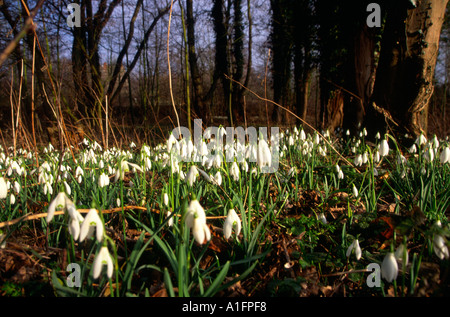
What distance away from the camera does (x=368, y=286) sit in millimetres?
1331

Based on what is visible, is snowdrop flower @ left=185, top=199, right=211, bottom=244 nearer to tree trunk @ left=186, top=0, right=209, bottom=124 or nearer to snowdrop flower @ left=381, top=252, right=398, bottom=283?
snowdrop flower @ left=381, top=252, right=398, bottom=283

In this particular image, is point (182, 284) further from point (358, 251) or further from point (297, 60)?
point (297, 60)

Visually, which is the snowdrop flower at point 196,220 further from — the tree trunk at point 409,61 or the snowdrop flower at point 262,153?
the tree trunk at point 409,61

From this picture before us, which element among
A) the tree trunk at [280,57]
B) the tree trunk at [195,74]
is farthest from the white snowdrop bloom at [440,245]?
the tree trunk at [280,57]

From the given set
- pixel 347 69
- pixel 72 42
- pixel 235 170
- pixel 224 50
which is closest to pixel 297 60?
pixel 224 50

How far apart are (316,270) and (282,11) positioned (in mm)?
14594

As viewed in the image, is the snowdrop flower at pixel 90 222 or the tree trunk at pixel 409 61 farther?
the tree trunk at pixel 409 61

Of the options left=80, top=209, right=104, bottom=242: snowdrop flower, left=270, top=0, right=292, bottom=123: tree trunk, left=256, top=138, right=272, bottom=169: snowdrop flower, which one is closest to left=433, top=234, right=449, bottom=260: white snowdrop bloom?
left=256, top=138, right=272, bottom=169: snowdrop flower

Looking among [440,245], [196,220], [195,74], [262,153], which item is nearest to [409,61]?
[262,153]

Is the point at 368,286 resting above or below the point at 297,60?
below

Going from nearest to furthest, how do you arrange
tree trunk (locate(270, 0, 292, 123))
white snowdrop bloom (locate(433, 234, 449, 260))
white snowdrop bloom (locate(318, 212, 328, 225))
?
white snowdrop bloom (locate(433, 234, 449, 260)) → white snowdrop bloom (locate(318, 212, 328, 225)) → tree trunk (locate(270, 0, 292, 123))

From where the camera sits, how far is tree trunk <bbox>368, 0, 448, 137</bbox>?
3.96 m

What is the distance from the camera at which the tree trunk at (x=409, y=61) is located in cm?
396

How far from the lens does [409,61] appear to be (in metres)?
4.11
